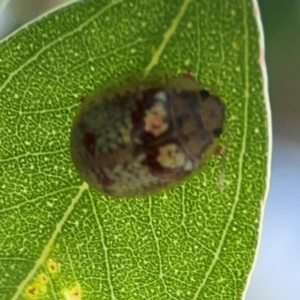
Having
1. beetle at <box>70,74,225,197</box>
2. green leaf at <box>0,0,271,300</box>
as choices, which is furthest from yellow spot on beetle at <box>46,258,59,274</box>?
beetle at <box>70,74,225,197</box>

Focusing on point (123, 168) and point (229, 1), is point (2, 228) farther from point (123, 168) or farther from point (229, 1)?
point (229, 1)

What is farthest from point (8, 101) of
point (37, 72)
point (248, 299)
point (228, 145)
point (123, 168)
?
point (248, 299)

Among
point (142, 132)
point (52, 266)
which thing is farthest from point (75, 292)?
point (142, 132)

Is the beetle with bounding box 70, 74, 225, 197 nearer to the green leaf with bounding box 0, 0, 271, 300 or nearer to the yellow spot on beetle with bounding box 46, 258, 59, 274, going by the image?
the green leaf with bounding box 0, 0, 271, 300

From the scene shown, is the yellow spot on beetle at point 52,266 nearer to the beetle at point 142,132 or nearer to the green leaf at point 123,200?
the green leaf at point 123,200

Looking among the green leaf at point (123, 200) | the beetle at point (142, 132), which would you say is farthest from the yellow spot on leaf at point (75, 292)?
the beetle at point (142, 132)

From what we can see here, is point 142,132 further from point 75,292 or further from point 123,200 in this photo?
point 75,292
